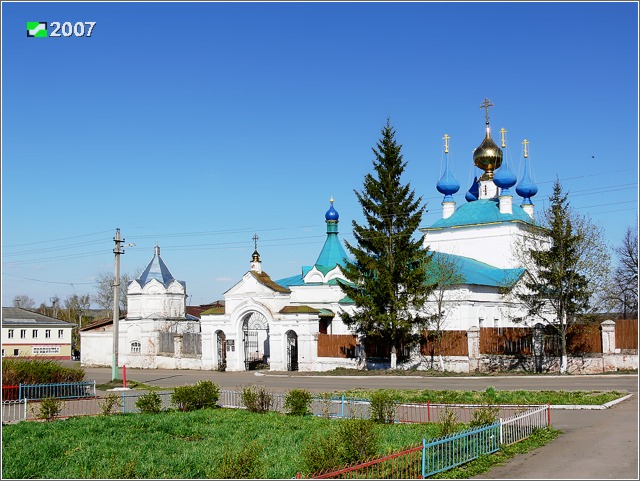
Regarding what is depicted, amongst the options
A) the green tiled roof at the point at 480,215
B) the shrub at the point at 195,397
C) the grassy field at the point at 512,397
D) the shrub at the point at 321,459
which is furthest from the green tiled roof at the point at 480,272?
the shrub at the point at 321,459

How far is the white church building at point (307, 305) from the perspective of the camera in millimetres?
38719

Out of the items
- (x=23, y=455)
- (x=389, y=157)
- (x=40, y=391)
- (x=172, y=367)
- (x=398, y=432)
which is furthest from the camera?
(x=172, y=367)

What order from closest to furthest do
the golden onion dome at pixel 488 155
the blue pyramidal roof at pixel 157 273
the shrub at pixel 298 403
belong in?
the shrub at pixel 298 403
the blue pyramidal roof at pixel 157 273
the golden onion dome at pixel 488 155

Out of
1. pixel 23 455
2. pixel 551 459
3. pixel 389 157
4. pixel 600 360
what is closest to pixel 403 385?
pixel 600 360

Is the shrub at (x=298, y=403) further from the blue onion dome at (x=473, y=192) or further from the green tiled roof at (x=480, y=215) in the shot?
the blue onion dome at (x=473, y=192)

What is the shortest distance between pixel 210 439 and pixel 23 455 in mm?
3767

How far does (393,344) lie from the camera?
3619 cm

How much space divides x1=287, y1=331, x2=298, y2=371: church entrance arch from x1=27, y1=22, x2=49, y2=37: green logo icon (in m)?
26.3

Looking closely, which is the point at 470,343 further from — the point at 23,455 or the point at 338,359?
the point at 23,455

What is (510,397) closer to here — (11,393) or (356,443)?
(356,443)

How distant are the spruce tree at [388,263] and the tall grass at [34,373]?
15358 millimetres

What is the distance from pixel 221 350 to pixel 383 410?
83.1ft

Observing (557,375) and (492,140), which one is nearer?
(557,375)

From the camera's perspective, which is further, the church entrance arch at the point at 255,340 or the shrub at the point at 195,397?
the church entrance arch at the point at 255,340
